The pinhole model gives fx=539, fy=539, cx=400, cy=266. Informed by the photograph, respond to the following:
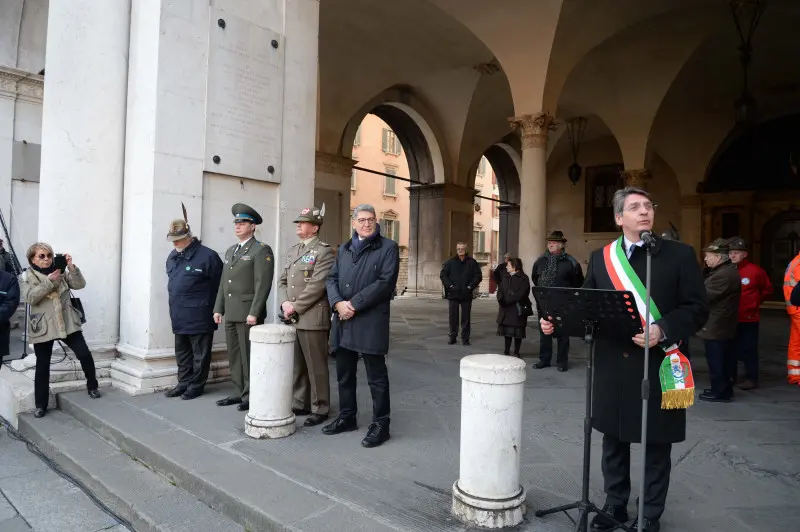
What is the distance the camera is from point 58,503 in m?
3.35

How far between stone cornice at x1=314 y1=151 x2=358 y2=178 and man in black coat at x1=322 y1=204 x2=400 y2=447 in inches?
489

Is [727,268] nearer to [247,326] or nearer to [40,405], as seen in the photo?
[247,326]

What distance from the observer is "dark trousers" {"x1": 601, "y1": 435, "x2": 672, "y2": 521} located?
8.39ft

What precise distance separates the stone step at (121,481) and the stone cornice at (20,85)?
6732 mm

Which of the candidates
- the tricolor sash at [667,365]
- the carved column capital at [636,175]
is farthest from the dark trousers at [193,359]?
the carved column capital at [636,175]

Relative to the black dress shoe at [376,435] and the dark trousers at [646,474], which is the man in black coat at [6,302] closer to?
the black dress shoe at [376,435]

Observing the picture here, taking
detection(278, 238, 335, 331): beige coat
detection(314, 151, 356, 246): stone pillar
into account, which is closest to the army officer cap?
detection(278, 238, 335, 331): beige coat

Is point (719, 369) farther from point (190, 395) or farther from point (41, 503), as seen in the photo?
point (41, 503)

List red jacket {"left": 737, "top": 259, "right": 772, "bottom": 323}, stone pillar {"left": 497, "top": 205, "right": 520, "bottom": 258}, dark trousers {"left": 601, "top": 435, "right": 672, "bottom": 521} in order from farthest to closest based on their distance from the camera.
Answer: stone pillar {"left": 497, "top": 205, "right": 520, "bottom": 258}
red jacket {"left": 737, "top": 259, "right": 772, "bottom": 323}
dark trousers {"left": 601, "top": 435, "right": 672, "bottom": 521}

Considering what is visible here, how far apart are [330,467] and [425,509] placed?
0.79m

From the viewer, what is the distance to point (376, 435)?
3777mm

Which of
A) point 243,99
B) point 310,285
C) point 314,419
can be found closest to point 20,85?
point 243,99

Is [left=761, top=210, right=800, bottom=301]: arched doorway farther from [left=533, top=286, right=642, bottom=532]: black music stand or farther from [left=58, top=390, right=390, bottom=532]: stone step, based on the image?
[left=58, top=390, right=390, bottom=532]: stone step

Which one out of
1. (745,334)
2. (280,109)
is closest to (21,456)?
(280,109)
